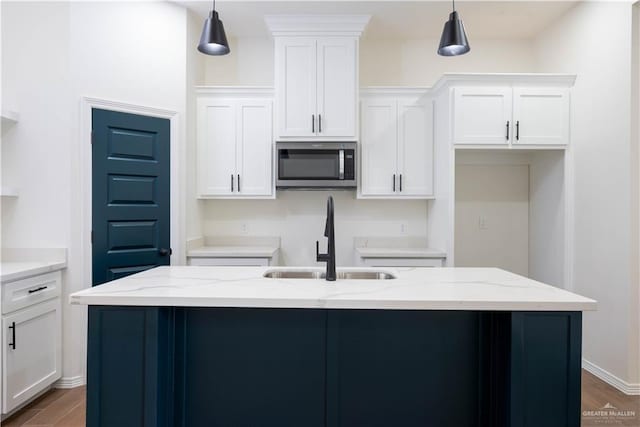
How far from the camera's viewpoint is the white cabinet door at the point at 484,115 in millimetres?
3111

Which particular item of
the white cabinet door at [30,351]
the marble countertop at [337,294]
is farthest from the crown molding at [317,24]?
the white cabinet door at [30,351]

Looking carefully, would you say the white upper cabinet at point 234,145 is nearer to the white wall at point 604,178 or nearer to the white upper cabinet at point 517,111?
the white upper cabinet at point 517,111

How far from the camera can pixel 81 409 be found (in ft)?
8.02

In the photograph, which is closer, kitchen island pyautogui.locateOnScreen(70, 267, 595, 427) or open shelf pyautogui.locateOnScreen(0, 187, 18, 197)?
kitchen island pyautogui.locateOnScreen(70, 267, 595, 427)

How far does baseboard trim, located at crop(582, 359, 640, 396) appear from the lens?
2.68 m

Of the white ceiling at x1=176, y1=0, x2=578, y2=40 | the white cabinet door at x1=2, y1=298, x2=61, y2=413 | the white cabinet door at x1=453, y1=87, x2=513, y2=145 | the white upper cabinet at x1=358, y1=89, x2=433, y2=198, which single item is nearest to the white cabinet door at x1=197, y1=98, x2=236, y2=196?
the white ceiling at x1=176, y1=0, x2=578, y2=40

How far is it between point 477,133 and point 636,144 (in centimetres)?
107

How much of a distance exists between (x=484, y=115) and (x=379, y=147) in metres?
0.95

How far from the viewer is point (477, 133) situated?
3.12 metres

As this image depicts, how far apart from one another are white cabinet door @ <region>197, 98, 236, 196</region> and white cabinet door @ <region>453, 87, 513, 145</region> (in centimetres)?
207

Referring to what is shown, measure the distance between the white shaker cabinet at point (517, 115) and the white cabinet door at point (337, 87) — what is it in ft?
3.34

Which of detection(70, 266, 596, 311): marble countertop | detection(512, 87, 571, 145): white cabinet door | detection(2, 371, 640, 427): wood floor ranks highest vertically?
detection(512, 87, 571, 145): white cabinet door

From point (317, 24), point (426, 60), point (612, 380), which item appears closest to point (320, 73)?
point (317, 24)

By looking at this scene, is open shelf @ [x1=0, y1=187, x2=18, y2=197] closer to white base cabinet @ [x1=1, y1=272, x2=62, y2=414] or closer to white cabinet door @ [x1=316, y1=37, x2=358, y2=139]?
white base cabinet @ [x1=1, y1=272, x2=62, y2=414]
